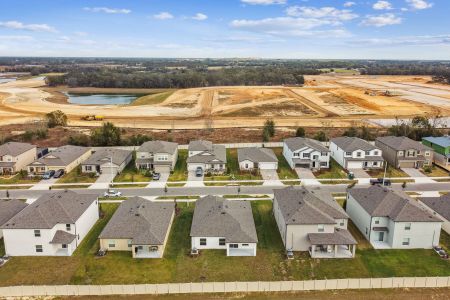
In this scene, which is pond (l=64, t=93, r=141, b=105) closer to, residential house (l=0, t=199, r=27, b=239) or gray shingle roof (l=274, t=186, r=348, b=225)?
residential house (l=0, t=199, r=27, b=239)

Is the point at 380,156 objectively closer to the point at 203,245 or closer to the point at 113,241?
the point at 203,245

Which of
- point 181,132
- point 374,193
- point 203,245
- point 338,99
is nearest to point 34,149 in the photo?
point 181,132

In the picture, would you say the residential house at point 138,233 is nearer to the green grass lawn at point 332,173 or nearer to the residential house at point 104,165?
the residential house at point 104,165

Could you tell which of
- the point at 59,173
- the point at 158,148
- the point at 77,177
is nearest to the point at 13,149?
the point at 59,173

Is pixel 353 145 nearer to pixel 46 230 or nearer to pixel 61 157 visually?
pixel 46 230

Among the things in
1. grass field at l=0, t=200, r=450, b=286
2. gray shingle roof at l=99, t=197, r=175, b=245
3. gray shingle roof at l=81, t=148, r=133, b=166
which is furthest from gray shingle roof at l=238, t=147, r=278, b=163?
grass field at l=0, t=200, r=450, b=286
